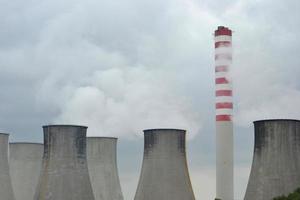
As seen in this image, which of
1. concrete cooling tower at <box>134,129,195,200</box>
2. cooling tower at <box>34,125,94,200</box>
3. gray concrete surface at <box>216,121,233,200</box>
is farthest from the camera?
gray concrete surface at <box>216,121,233,200</box>

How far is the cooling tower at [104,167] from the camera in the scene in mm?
24453

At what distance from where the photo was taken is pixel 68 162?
20.1 m

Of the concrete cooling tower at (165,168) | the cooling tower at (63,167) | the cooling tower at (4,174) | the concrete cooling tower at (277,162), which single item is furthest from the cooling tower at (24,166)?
the concrete cooling tower at (277,162)

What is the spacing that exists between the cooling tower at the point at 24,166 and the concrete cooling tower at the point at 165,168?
561 cm

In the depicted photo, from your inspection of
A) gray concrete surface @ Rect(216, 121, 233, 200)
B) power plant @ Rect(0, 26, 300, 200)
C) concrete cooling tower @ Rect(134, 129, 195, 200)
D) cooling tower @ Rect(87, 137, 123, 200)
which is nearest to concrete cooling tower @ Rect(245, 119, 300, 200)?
power plant @ Rect(0, 26, 300, 200)

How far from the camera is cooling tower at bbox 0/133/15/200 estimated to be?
22166 mm

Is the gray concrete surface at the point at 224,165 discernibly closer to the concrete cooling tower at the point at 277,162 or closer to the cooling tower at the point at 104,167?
the concrete cooling tower at the point at 277,162

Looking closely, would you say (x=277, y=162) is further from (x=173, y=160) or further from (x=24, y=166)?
(x=24, y=166)

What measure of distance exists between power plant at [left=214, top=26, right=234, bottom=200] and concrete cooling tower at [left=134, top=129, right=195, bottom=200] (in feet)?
4.02

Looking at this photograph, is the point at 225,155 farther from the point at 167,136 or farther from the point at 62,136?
the point at 62,136

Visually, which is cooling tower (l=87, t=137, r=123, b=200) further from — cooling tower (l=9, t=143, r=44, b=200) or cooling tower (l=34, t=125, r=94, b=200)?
cooling tower (l=34, t=125, r=94, b=200)

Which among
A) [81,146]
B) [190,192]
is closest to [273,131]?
[190,192]

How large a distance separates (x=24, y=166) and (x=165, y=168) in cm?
661

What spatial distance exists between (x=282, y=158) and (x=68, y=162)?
6.58 meters
